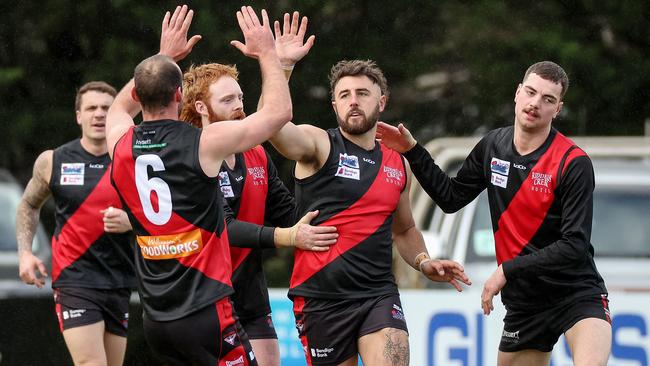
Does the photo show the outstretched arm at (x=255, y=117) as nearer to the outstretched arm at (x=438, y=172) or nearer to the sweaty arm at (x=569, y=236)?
the outstretched arm at (x=438, y=172)

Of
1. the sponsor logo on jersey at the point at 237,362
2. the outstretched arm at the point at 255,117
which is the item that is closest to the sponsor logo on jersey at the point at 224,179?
the outstretched arm at the point at 255,117

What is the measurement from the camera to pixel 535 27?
15617 millimetres

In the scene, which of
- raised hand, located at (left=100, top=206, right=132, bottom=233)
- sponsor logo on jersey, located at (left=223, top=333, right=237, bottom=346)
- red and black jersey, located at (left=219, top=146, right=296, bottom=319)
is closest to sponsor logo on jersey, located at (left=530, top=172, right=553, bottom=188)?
red and black jersey, located at (left=219, top=146, right=296, bottom=319)

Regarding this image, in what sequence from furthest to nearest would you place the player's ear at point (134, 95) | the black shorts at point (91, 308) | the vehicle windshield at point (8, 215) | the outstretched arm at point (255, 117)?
the vehicle windshield at point (8, 215), the black shorts at point (91, 308), the player's ear at point (134, 95), the outstretched arm at point (255, 117)

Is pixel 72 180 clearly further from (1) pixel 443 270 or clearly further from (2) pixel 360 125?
(1) pixel 443 270

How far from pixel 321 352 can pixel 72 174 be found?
229 centimetres

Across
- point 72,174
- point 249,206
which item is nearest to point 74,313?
point 72,174

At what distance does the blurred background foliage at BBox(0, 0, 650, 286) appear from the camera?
1523 cm

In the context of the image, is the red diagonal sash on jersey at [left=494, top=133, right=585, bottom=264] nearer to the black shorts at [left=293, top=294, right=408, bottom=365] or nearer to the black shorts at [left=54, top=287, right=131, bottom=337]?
the black shorts at [left=293, top=294, right=408, bottom=365]

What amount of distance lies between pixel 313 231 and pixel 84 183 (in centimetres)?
204

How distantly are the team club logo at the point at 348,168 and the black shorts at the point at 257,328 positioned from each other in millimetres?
1040

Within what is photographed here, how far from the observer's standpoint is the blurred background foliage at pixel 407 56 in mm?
15227

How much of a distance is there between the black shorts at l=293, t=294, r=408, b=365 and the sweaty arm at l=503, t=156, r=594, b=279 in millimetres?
691

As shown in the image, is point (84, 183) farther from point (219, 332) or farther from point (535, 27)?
point (535, 27)
